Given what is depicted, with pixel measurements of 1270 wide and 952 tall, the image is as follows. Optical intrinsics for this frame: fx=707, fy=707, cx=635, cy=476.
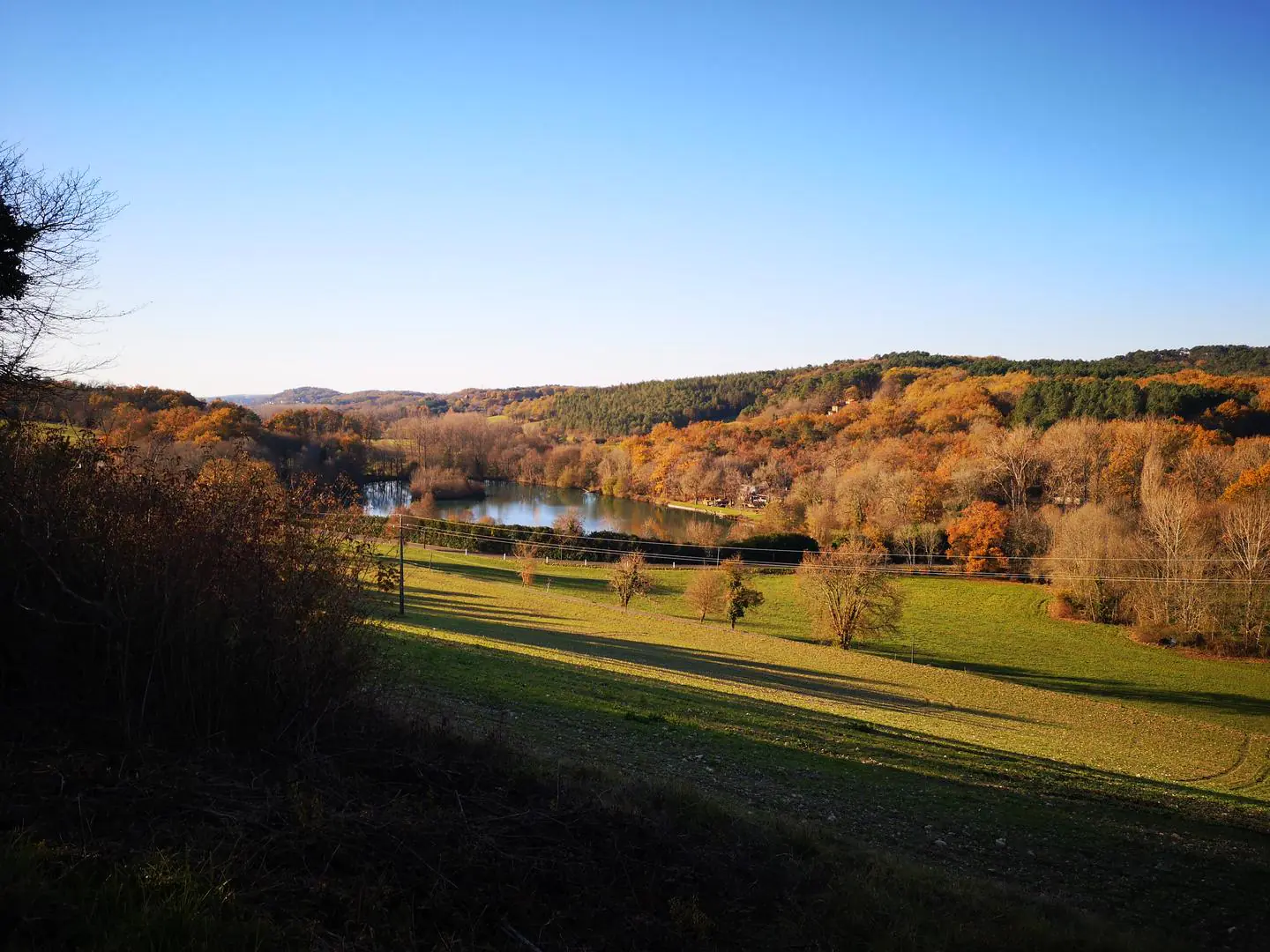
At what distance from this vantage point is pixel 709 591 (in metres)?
38.6

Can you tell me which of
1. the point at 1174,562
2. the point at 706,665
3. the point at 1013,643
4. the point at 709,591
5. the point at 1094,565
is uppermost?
the point at 1174,562

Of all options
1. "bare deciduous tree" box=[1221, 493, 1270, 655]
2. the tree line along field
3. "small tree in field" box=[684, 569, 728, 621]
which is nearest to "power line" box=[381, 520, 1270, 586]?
"bare deciduous tree" box=[1221, 493, 1270, 655]

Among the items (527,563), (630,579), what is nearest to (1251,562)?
(630,579)

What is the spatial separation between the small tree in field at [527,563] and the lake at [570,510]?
1458cm

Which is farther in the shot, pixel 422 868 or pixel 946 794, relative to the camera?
pixel 946 794

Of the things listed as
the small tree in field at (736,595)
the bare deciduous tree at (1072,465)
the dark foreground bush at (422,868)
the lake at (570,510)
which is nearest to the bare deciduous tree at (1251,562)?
the bare deciduous tree at (1072,465)

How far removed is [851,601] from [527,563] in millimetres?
21402

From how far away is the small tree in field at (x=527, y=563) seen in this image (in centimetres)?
4572

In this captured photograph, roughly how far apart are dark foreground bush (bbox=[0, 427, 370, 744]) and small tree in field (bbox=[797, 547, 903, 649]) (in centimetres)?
3092

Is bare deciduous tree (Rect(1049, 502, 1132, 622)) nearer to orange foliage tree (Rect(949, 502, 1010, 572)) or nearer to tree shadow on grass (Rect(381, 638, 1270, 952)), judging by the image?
orange foliage tree (Rect(949, 502, 1010, 572))

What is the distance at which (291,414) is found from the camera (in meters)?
78.6

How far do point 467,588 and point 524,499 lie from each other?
58773 mm

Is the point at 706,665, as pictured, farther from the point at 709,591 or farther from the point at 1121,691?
the point at 1121,691

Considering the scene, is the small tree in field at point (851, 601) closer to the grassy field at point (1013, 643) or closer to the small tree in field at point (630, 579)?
the grassy field at point (1013, 643)
